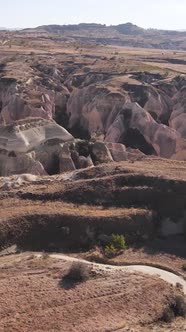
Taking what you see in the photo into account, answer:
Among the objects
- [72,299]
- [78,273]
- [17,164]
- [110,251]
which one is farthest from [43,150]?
[72,299]

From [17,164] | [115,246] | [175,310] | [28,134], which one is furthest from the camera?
[28,134]

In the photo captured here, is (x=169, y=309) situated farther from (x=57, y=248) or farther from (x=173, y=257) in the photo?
(x=57, y=248)

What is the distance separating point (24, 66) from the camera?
10844cm

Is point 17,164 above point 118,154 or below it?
above

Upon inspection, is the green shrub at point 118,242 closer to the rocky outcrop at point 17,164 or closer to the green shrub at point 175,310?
the green shrub at point 175,310

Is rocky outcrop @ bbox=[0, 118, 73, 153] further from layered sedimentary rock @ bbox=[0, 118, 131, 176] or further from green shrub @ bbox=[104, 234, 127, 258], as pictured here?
green shrub @ bbox=[104, 234, 127, 258]

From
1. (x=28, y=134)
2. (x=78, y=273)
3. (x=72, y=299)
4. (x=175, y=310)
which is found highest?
(x=28, y=134)

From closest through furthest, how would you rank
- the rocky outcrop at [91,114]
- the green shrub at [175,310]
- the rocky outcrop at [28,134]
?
the green shrub at [175,310] → the rocky outcrop at [28,134] → the rocky outcrop at [91,114]

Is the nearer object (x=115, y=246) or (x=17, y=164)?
(x=115, y=246)

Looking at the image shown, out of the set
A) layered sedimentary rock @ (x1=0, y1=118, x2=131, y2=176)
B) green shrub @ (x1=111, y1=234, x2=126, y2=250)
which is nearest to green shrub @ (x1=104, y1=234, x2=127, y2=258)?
green shrub @ (x1=111, y1=234, x2=126, y2=250)

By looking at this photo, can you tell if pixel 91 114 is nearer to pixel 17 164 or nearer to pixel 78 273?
pixel 17 164

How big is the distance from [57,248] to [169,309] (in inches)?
300

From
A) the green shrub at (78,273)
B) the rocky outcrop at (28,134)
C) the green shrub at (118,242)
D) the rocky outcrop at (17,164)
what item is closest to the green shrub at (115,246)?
the green shrub at (118,242)

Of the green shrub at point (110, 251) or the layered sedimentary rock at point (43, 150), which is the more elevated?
the layered sedimentary rock at point (43, 150)
